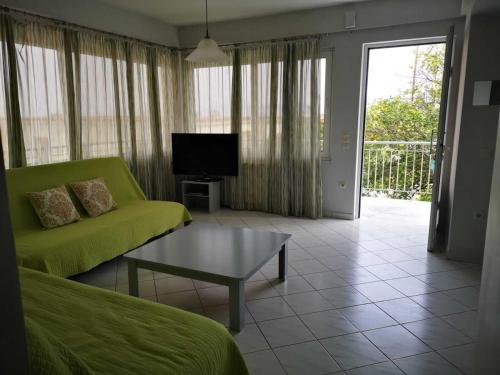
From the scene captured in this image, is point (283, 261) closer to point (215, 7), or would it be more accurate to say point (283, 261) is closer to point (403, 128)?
point (215, 7)

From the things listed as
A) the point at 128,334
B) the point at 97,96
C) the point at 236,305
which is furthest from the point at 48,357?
the point at 97,96

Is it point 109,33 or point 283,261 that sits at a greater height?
point 109,33

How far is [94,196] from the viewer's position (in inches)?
140

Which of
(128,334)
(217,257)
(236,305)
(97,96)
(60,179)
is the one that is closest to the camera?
(128,334)

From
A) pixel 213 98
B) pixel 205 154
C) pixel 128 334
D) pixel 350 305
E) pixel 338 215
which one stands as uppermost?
pixel 213 98

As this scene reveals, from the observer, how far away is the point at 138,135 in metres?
4.85

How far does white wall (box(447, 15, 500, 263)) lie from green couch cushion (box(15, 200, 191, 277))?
2.83m

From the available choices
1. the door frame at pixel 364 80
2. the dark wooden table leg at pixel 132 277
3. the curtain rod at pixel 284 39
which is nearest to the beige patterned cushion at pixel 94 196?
the dark wooden table leg at pixel 132 277

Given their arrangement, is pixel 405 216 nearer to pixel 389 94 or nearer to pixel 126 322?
pixel 389 94

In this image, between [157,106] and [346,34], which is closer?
[346,34]

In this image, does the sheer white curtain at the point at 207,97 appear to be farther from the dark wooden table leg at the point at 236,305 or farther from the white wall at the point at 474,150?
the dark wooden table leg at the point at 236,305

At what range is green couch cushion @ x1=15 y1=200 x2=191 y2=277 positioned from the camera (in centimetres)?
257

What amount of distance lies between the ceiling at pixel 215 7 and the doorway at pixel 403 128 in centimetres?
188

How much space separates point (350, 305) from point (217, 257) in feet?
3.37
